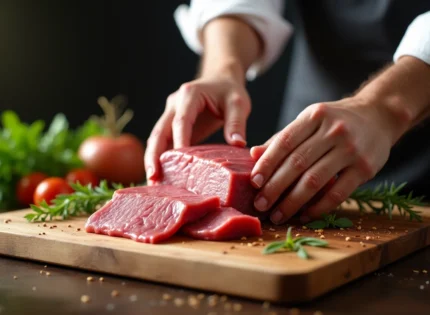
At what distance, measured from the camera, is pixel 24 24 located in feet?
15.0

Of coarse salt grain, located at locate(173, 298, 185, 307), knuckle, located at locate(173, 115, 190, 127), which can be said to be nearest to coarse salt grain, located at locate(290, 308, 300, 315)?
coarse salt grain, located at locate(173, 298, 185, 307)

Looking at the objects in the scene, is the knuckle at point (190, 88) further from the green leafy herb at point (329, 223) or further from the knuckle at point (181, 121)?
the green leafy herb at point (329, 223)

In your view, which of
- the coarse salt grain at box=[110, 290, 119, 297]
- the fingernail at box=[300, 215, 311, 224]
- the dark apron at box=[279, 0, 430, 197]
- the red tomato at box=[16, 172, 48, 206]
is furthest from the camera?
the red tomato at box=[16, 172, 48, 206]

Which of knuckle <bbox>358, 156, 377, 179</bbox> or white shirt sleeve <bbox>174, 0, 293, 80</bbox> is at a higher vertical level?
white shirt sleeve <bbox>174, 0, 293, 80</bbox>

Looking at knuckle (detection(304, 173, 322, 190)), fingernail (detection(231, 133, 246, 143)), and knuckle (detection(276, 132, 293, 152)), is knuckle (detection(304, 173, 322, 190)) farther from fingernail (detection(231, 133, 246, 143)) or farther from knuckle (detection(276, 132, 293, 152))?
fingernail (detection(231, 133, 246, 143))

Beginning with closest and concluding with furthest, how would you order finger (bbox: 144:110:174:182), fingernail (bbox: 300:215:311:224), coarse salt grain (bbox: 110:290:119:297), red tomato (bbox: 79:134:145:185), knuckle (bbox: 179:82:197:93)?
coarse salt grain (bbox: 110:290:119:297) < fingernail (bbox: 300:215:311:224) < finger (bbox: 144:110:174:182) < knuckle (bbox: 179:82:197:93) < red tomato (bbox: 79:134:145:185)

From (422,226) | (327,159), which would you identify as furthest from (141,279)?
(422,226)

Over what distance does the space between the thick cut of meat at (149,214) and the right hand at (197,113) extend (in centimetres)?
34

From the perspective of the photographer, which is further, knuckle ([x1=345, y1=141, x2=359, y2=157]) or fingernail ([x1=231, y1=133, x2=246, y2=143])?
fingernail ([x1=231, y1=133, x2=246, y2=143])

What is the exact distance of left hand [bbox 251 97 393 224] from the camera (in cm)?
196

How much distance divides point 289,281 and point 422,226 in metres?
0.78

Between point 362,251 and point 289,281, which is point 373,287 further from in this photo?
point 289,281

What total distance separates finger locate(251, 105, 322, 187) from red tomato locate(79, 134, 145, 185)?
6.70ft

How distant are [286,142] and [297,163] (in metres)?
0.07
